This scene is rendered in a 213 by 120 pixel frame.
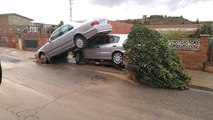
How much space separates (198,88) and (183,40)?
3.54 metres

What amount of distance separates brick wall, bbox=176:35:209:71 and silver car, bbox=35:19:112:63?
13.3 ft

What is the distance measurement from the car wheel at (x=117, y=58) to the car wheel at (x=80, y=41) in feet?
5.33

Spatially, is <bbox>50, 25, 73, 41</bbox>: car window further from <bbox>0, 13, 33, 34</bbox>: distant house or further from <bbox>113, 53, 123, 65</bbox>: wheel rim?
<bbox>0, 13, 33, 34</bbox>: distant house

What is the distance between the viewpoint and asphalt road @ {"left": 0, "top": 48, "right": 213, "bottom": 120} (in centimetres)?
486

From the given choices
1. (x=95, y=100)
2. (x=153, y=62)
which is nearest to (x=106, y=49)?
(x=153, y=62)

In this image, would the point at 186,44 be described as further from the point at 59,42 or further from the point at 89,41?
the point at 59,42

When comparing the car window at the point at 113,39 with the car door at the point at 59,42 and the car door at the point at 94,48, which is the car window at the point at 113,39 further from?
the car door at the point at 59,42

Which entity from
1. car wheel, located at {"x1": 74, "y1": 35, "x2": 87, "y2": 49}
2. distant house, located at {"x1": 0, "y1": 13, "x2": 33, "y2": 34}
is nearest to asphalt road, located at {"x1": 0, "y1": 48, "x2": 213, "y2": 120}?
car wheel, located at {"x1": 74, "y1": 35, "x2": 87, "y2": 49}

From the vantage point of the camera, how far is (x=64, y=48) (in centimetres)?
1145

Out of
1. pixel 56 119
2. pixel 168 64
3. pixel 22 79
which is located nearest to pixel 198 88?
pixel 168 64

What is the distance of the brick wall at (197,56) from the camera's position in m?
9.55

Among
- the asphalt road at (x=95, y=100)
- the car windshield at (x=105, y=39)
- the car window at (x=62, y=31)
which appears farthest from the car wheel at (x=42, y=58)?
the asphalt road at (x=95, y=100)

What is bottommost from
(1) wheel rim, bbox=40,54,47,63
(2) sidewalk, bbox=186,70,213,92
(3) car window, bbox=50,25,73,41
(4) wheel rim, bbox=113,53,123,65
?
(2) sidewalk, bbox=186,70,213,92

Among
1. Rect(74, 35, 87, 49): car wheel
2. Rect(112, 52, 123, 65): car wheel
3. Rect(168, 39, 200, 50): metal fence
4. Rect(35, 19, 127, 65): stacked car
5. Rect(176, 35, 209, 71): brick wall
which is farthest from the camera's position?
Rect(74, 35, 87, 49): car wheel
